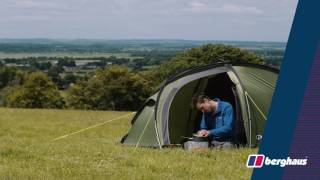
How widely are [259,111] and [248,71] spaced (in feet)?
3.41

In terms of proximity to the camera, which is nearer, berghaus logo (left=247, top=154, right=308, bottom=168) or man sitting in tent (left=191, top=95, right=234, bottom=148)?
berghaus logo (left=247, top=154, right=308, bottom=168)

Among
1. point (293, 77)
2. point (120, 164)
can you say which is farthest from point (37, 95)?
point (293, 77)

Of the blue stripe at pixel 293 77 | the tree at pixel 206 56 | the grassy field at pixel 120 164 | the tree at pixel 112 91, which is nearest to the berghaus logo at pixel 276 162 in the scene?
the blue stripe at pixel 293 77

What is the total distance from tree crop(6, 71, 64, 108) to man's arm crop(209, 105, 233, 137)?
55784 mm

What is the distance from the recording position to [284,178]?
594cm

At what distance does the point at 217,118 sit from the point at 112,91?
53029mm

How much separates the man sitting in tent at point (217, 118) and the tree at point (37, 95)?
183ft

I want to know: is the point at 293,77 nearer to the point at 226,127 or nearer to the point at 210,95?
the point at 226,127

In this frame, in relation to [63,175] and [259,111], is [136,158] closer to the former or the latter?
[63,175]

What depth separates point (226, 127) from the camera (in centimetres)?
1065

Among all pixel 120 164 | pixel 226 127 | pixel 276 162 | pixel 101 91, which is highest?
pixel 276 162

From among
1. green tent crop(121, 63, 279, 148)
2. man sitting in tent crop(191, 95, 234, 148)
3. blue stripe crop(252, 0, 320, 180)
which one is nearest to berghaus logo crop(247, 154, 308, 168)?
blue stripe crop(252, 0, 320, 180)

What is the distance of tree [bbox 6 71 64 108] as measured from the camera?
6594 cm

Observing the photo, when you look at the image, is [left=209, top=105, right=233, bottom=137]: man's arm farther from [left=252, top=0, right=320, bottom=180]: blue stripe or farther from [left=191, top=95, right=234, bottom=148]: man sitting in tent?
[left=252, top=0, right=320, bottom=180]: blue stripe
